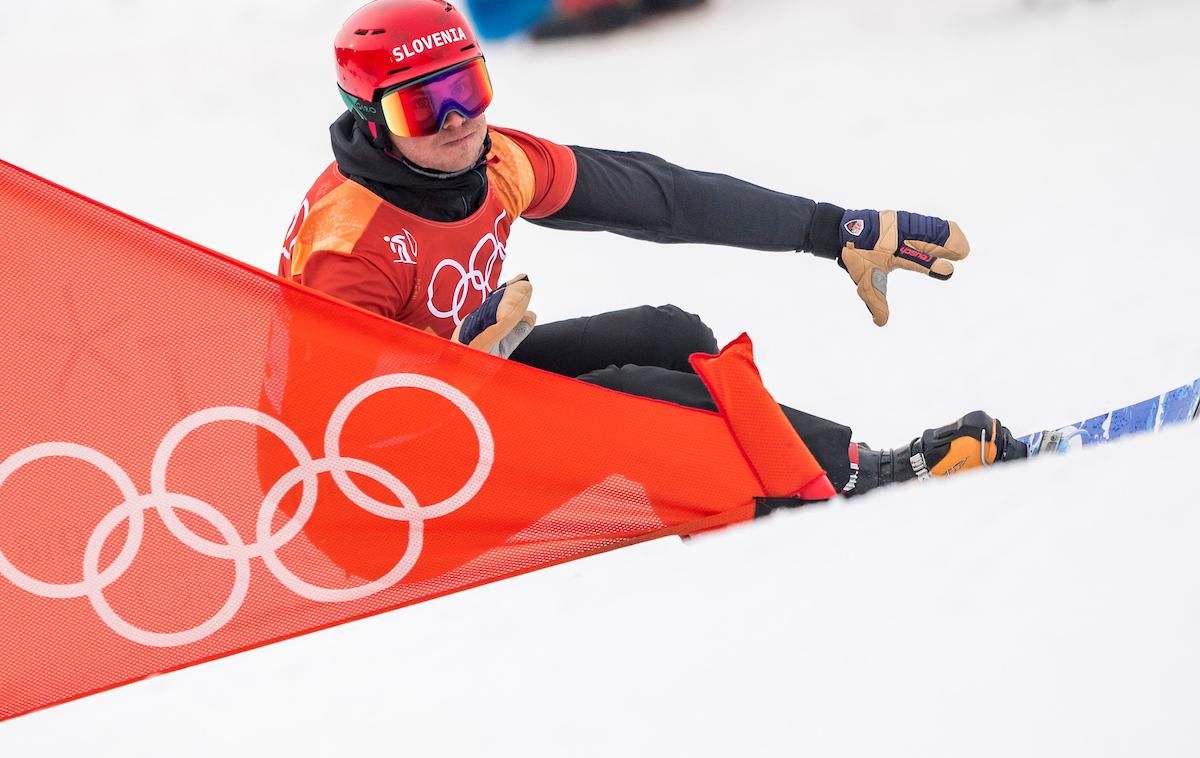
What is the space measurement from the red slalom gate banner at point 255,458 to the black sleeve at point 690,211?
65cm

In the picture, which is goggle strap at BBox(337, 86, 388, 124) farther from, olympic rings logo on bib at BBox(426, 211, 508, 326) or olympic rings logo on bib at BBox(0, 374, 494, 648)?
olympic rings logo on bib at BBox(0, 374, 494, 648)

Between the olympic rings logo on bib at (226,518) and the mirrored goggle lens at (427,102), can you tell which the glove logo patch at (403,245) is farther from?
the olympic rings logo on bib at (226,518)

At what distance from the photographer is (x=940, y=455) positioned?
98.3 inches

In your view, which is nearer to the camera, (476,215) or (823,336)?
(476,215)

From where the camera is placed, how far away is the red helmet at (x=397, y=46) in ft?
7.92

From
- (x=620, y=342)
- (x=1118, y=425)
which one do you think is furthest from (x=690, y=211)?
(x=1118, y=425)

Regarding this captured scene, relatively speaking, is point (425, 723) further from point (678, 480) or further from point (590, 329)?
point (590, 329)

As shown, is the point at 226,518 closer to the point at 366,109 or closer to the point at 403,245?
the point at 403,245

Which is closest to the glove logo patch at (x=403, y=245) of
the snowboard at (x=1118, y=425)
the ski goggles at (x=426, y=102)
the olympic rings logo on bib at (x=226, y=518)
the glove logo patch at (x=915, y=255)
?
the ski goggles at (x=426, y=102)

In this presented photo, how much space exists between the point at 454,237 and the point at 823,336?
1.33 meters

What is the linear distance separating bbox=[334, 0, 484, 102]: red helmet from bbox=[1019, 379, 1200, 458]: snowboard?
132cm

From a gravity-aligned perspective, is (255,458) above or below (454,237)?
below

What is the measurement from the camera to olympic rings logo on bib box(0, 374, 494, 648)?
2172 mm

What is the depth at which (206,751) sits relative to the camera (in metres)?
2.07
